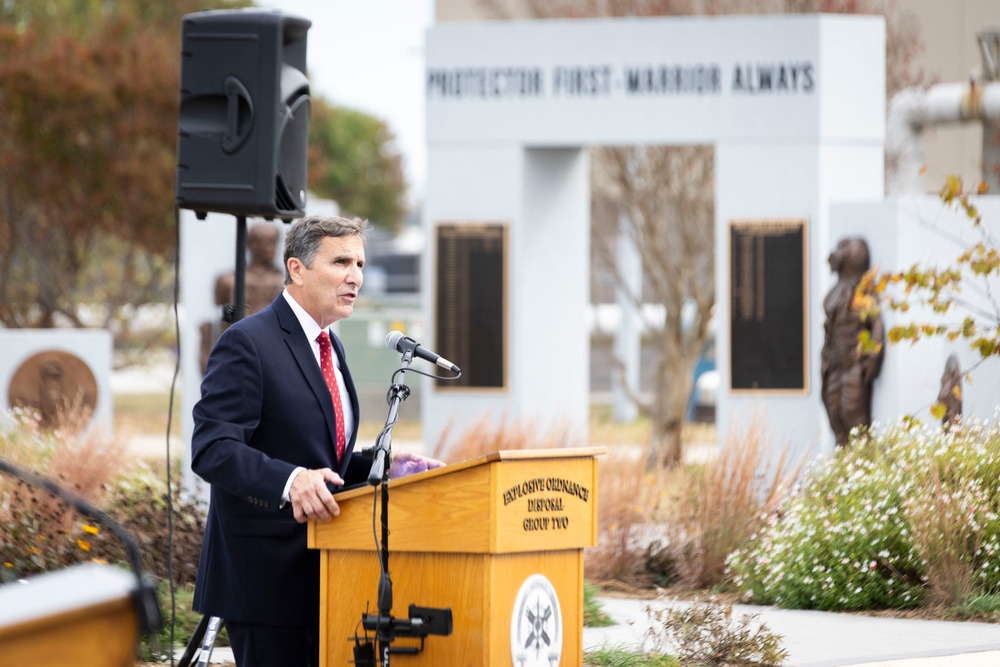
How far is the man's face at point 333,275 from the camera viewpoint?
14.6 ft

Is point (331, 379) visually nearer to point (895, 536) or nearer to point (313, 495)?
point (313, 495)

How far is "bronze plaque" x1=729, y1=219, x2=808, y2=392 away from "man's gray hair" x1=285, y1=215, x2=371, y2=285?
28.1 ft

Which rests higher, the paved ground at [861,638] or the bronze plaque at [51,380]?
the bronze plaque at [51,380]

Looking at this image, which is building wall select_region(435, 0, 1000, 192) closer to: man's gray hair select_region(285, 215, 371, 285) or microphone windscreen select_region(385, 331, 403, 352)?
man's gray hair select_region(285, 215, 371, 285)

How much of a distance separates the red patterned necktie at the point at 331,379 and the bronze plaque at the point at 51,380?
1165 cm

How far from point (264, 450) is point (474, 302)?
9.01 m

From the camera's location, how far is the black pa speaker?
248 inches

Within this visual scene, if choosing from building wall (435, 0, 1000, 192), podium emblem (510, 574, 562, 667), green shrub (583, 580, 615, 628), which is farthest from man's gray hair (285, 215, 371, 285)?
building wall (435, 0, 1000, 192)

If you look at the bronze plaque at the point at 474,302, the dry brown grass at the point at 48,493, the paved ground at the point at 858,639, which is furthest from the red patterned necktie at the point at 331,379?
the bronze plaque at the point at 474,302

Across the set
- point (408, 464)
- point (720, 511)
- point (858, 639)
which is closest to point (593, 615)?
point (858, 639)

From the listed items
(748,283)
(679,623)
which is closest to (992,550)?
(679,623)

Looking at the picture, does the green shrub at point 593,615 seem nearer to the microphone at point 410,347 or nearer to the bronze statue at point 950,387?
the bronze statue at point 950,387

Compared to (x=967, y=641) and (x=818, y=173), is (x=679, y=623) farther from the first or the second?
(x=818, y=173)

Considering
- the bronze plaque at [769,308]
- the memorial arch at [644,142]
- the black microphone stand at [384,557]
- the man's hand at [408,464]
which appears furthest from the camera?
the memorial arch at [644,142]
